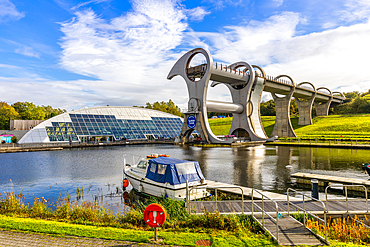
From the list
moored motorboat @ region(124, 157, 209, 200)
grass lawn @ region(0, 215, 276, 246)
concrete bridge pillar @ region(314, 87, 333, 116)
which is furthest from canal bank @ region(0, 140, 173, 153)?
concrete bridge pillar @ region(314, 87, 333, 116)

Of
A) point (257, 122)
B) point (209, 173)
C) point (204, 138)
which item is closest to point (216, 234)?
point (209, 173)

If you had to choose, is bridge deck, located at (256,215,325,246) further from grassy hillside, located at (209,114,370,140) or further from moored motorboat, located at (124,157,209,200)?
grassy hillside, located at (209,114,370,140)

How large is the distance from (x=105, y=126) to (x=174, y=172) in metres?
55.1

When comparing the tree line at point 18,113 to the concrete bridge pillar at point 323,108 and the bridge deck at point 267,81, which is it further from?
the concrete bridge pillar at point 323,108

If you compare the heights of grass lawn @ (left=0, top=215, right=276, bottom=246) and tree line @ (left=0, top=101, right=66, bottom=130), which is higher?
tree line @ (left=0, top=101, right=66, bottom=130)

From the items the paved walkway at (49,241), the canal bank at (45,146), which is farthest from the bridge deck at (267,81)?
the paved walkway at (49,241)

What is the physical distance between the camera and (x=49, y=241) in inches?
305

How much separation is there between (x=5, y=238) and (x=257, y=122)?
60146 mm

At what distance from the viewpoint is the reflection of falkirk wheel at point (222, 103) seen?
52.8 meters

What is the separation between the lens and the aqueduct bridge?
53.0m

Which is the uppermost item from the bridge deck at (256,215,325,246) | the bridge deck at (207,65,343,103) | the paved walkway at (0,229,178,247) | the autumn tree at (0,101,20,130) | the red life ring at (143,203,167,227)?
the bridge deck at (207,65,343,103)

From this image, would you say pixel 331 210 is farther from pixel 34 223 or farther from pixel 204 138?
pixel 204 138

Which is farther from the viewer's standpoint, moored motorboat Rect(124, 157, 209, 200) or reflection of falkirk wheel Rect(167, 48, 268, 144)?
reflection of falkirk wheel Rect(167, 48, 268, 144)

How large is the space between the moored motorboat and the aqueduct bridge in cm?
3726
